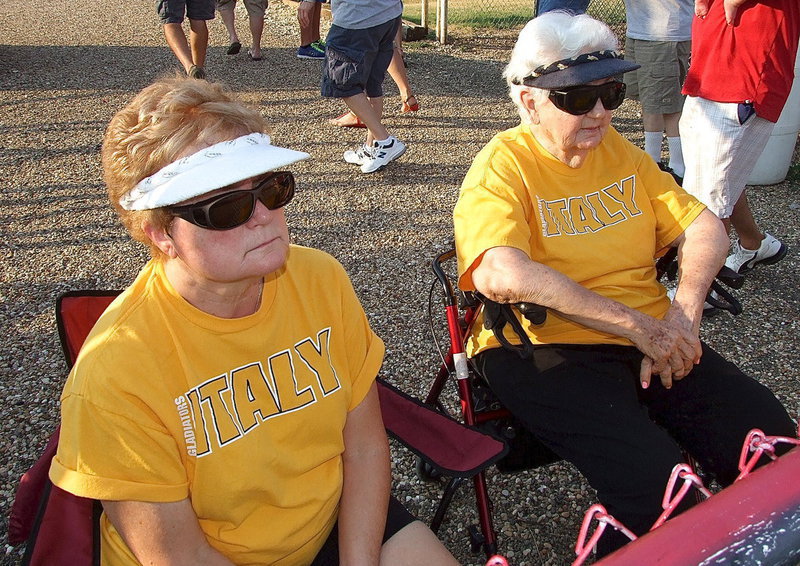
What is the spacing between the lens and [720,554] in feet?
2.66

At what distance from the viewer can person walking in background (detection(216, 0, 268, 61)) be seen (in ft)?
27.7

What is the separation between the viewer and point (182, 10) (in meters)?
6.66

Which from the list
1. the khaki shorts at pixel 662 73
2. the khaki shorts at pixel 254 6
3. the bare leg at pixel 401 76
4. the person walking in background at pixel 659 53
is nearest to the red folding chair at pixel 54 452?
the person walking in background at pixel 659 53

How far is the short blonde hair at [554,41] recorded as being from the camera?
234cm

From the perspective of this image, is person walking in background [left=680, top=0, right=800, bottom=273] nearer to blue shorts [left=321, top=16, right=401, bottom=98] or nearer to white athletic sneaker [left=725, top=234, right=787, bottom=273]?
white athletic sneaker [left=725, top=234, right=787, bottom=273]

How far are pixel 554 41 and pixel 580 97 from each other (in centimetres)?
21

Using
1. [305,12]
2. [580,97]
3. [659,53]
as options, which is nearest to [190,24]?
[305,12]

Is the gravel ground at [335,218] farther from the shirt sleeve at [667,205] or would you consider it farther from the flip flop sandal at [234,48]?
the shirt sleeve at [667,205]

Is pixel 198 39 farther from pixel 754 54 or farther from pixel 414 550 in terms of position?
pixel 414 550

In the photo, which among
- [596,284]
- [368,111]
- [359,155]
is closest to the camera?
[596,284]

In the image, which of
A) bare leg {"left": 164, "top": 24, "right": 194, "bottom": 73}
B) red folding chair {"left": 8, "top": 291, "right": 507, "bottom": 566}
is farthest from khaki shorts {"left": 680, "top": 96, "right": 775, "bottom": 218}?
bare leg {"left": 164, "top": 24, "right": 194, "bottom": 73}

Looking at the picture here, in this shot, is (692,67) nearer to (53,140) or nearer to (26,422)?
(26,422)

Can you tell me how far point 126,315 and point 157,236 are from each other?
7.5 inches

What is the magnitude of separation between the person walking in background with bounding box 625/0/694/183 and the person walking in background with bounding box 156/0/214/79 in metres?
3.83
